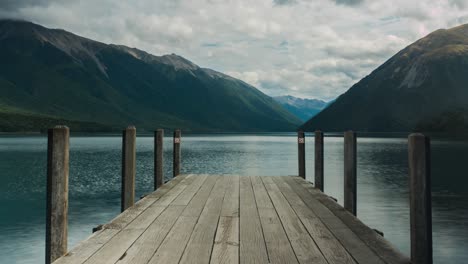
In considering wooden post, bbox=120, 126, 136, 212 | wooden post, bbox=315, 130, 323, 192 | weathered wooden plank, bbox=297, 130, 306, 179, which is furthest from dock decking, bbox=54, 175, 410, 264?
weathered wooden plank, bbox=297, 130, 306, 179

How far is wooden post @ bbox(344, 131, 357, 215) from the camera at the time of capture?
8750 millimetres

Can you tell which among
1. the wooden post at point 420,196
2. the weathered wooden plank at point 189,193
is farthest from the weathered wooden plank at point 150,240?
the wooden post at point 420,196

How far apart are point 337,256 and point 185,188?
21.7ft

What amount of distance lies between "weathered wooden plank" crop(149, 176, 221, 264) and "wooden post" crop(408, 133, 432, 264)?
2.71 meters

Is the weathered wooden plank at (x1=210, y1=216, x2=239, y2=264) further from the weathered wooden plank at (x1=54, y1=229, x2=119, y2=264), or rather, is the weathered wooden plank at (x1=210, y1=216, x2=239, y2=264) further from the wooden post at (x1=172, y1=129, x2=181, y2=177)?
the wooden post at (x1=172, y1=129, x2=181, y2=177)

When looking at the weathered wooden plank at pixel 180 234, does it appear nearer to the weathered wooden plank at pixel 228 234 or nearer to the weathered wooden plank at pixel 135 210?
the weathered wooden plank at pixel 228 234

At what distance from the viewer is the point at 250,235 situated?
6.18 meters

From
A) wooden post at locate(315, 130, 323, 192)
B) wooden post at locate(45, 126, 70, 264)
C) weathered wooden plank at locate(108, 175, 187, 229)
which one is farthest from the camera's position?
wooden post at locate(315, 130, 323, 192)

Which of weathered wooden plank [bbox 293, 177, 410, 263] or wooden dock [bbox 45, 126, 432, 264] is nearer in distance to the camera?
wooden dock [bbox 45, 126, 432, 264]

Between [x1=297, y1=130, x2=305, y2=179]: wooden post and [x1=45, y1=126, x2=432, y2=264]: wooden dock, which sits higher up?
[x1=297, y1=130, x2=305, y2=179]: wooden post

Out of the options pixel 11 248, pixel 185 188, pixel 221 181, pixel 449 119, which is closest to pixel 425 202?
pixel 185 188

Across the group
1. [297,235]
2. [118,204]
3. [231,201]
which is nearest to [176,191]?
[231,201]

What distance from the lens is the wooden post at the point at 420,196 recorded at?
192 inches

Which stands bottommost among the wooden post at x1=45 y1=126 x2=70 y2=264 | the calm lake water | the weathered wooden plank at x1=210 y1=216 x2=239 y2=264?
the calm lake water
